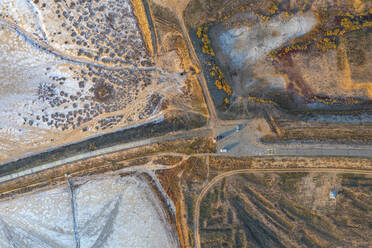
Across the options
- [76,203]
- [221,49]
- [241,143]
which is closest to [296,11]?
[221,49]

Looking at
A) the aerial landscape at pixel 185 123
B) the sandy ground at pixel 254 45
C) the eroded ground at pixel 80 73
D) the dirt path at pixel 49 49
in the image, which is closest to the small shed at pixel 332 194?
the aerial landscape at pixel 185 123

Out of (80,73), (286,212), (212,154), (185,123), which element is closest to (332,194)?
(286,212)

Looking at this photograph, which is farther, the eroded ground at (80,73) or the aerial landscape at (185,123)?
the eroded ground at (80,73)

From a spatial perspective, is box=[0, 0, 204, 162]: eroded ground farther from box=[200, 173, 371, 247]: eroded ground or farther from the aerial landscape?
box=[200, 173, 371, 247]: eroded ground

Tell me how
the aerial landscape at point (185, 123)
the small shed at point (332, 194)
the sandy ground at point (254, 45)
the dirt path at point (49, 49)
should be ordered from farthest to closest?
the dirt path at point (49, 49) → the sandy ground at point (254, 45) → the aerial landscape at point (185, 123) → the small shed at point (332, 194)

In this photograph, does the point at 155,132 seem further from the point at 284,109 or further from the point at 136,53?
the point at 284,109

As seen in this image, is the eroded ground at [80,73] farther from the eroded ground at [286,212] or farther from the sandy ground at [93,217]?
the eroded ground at [286,212]
